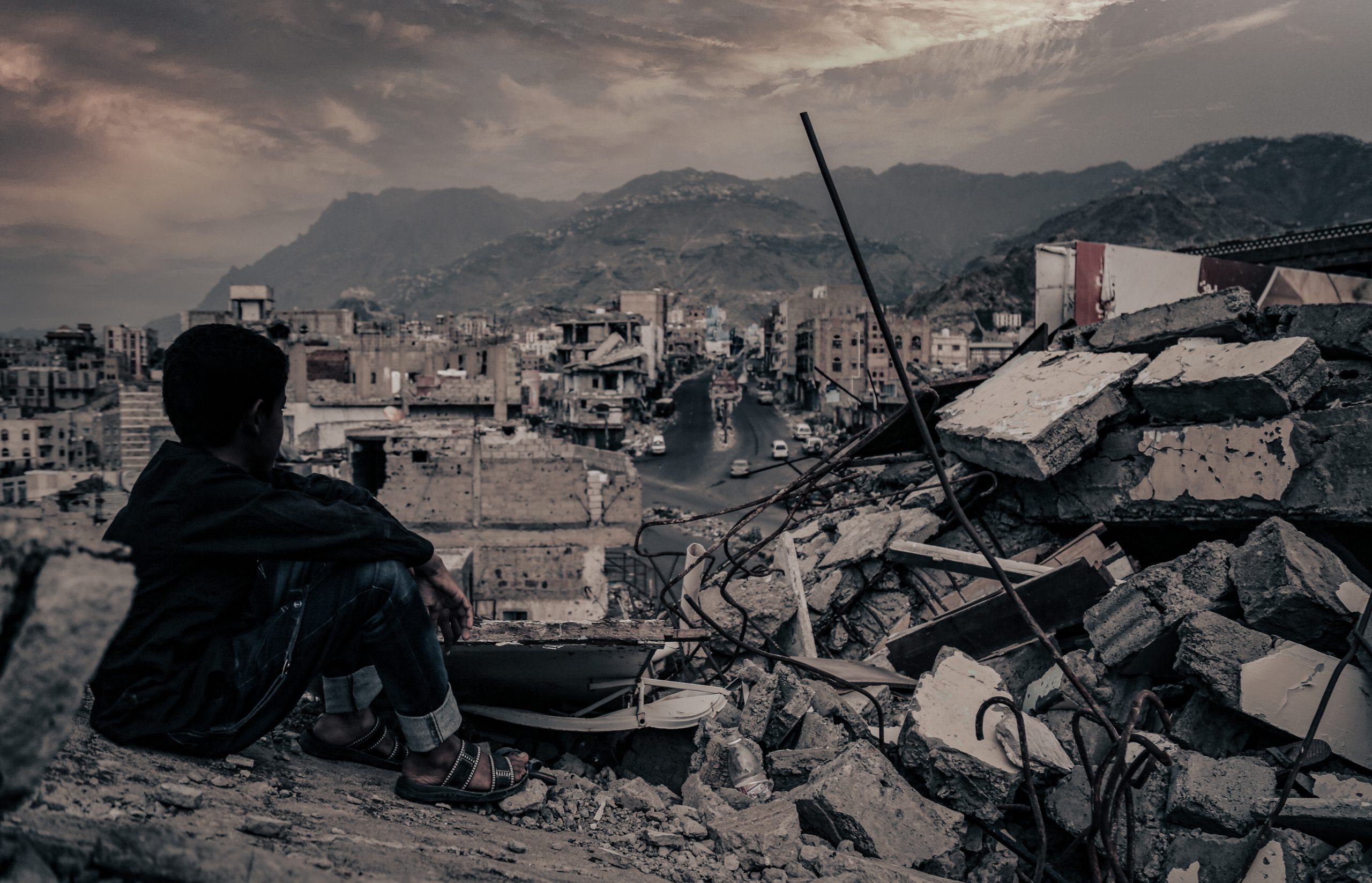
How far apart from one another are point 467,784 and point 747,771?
3.57ft

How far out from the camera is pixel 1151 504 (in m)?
4.26

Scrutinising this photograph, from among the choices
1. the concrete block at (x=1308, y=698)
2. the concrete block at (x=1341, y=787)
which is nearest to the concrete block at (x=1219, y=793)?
the concrete block at (x=1341, y=787)

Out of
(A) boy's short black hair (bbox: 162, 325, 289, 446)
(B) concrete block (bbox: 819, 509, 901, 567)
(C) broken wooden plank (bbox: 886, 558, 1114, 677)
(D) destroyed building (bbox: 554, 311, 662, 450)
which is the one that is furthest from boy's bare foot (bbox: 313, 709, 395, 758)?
(D) destroyed building (bbox: 554, 311, 662, 450)

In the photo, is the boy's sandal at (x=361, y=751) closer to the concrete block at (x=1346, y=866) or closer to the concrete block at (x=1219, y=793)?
the concrete block at (x=1219, y=793)

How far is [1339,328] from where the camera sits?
4.09 metres

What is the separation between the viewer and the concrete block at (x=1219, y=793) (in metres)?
2.51

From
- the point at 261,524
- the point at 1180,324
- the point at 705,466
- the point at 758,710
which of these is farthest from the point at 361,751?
the point at 705,466

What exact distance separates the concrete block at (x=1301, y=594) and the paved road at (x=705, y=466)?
51.8 feet

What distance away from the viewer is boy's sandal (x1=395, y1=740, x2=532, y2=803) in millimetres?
2055

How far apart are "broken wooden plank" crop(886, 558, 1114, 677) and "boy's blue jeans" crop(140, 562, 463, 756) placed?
8.81ft

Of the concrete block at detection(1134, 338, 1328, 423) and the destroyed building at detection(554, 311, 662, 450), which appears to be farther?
the destroyed building at detection(554, 311, 662, 450)

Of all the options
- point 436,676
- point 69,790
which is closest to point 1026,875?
point 436,676

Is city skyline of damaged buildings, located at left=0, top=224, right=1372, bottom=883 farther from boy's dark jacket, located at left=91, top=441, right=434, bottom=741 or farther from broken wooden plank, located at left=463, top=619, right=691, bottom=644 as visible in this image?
boy's dark jacket, located at left=91, top=441, right=434, bottom=741

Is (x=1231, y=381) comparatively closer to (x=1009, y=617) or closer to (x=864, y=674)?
(x=1009, y=617)
